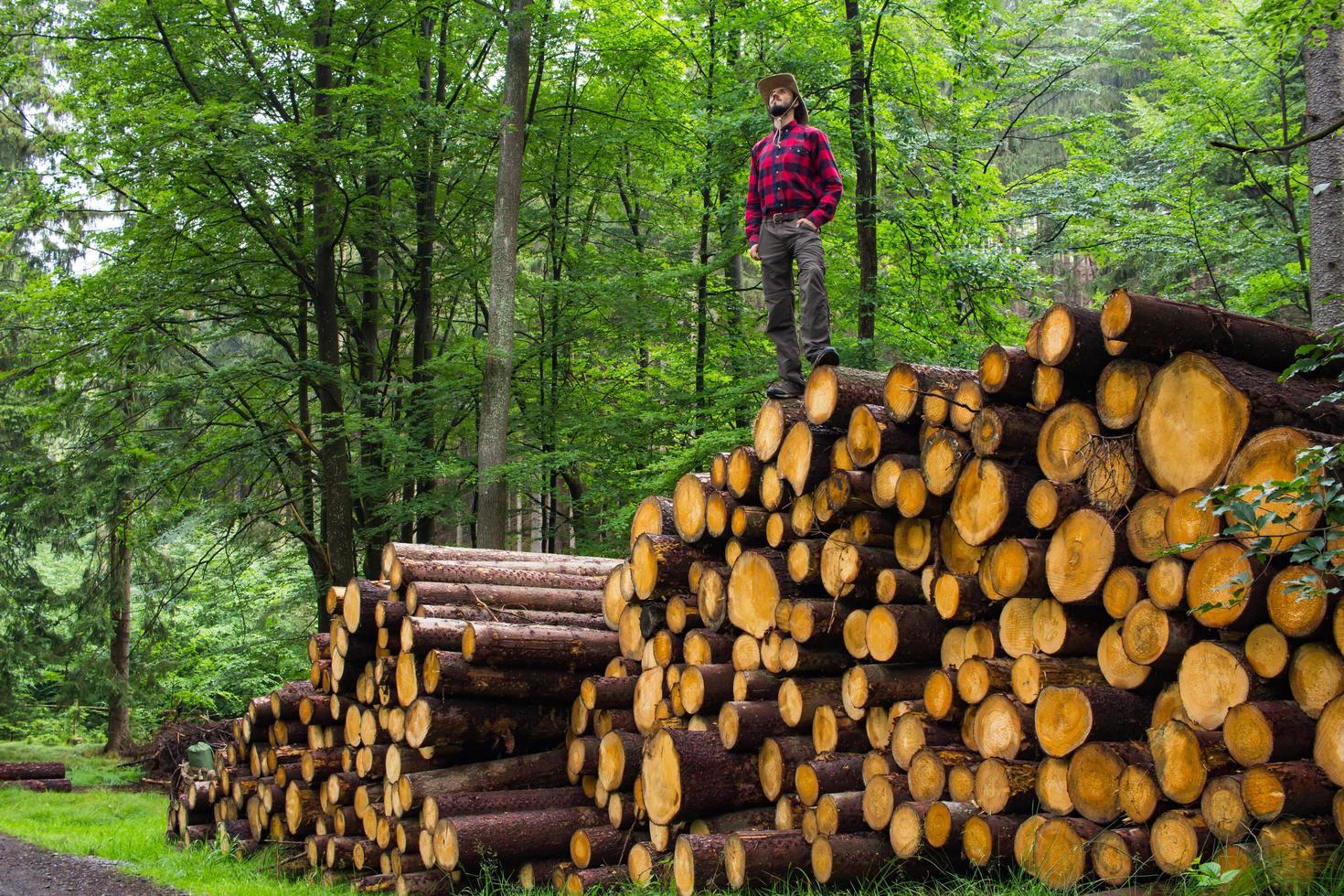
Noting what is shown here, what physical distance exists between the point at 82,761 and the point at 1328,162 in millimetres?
19929

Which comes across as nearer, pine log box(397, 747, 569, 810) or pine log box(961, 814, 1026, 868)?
pine log box(961, 814, 1026, 868)

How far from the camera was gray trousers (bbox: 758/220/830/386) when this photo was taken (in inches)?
268

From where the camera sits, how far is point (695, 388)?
1502 centimetres

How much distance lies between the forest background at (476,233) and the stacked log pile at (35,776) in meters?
2.27

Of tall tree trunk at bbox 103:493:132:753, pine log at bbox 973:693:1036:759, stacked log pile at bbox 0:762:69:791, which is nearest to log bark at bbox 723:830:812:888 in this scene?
pine log at bbox 973:693:1036:759

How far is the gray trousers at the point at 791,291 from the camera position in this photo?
6797 mm

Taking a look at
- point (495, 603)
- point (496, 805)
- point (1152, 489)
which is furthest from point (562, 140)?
point (1152, 489)

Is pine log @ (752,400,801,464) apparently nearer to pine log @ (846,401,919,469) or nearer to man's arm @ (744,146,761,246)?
pine log @ (846,401,919,469)

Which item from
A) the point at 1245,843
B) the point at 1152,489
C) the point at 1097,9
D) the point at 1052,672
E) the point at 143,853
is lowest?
the point at 143,853

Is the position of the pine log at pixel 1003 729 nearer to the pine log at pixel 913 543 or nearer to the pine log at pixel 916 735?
the pine log at pixel 916 735

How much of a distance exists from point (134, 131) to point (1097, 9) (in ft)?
47.5

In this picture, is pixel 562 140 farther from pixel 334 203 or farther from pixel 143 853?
pixel 143 853

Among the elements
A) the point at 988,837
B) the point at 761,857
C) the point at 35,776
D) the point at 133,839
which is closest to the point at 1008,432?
the point at 988,837

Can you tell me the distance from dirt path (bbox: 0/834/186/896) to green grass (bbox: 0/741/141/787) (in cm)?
716
